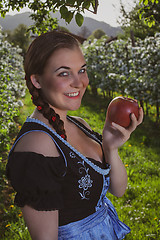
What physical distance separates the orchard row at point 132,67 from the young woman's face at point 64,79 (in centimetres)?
594

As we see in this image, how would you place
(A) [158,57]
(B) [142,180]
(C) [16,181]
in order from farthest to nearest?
1. (A) [158,57]
2. (B) [142,180]
3. (C) [16,181]

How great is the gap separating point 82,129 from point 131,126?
32cm

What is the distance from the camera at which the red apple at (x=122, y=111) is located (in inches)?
62.9

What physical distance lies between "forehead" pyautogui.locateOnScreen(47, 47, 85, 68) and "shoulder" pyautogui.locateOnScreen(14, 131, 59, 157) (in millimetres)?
361

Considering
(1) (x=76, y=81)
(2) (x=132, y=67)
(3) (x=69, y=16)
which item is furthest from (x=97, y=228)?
(2) (x=132, y=67)

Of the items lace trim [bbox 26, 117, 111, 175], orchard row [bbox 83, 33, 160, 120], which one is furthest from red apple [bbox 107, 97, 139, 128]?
orchard row [bbox 83, 33, 160, 120]

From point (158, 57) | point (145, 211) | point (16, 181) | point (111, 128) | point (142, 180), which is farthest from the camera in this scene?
point (158, 57)

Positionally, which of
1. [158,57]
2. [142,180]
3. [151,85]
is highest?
[158,57]

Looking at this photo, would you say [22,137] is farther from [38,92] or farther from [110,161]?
[110,161]

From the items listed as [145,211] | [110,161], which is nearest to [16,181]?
[110,161]

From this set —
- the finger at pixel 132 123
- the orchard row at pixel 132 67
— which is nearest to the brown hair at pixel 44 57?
the finger at pixel 132 123

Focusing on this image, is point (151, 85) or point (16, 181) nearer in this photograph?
point (16, 181)

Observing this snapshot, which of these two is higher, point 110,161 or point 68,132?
point 68,132

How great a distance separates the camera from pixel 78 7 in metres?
1.56
